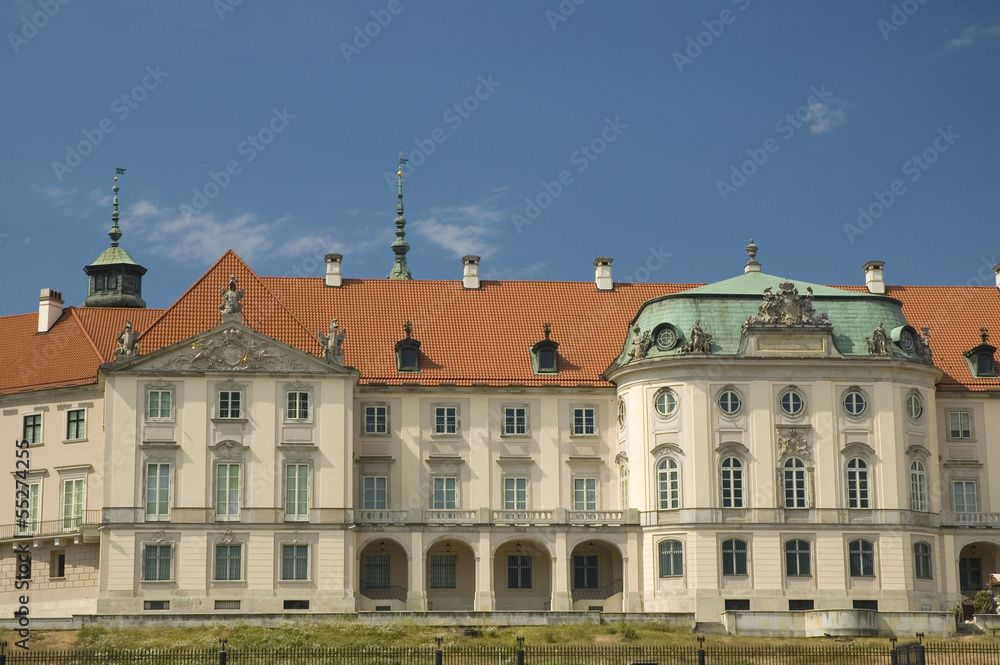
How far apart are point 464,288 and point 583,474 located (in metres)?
11.0

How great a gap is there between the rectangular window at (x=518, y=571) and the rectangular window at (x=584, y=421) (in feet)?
18.6

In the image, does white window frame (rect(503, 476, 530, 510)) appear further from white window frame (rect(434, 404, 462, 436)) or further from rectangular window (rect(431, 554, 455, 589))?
rectangular window (rect(431, 554, 455, 589))

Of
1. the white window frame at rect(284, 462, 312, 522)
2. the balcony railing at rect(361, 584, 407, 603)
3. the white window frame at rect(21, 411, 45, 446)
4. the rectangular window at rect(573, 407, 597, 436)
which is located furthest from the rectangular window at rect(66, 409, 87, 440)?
the rectangular window at rect(573, 407, 597, 436)

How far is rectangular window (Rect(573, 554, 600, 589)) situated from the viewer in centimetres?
6931

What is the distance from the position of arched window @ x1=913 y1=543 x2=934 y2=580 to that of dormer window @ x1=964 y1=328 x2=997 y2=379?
8.78m

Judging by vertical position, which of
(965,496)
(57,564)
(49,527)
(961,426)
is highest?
(961,426)

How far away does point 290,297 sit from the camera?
74.0m

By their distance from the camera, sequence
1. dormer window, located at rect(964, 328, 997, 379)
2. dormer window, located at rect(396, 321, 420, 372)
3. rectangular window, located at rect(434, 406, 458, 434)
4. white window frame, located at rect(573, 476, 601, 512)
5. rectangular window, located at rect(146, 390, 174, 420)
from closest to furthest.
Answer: rectangular window, located at rect(146, 390, 174, 420)
rectangular window, located at rect(434, 406, 458, 434)
white window frame, located at rect(573, 476, 601, 512)
dormer window, located at rect(396, 321, 420, 372)
dormer window, located at rect(964, 328, 997, 379)

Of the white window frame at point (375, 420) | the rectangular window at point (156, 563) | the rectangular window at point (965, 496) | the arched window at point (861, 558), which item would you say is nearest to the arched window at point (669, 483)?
the arched window at point (861, 558)

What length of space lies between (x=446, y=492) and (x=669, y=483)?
9.26 m

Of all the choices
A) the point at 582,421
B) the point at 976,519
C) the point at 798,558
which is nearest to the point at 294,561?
the point at 582,421

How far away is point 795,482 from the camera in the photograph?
67.1m

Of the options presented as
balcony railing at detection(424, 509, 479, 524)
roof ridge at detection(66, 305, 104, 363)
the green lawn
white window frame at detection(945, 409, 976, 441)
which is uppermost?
roof ridge at detection(66, 305, 104, 363)

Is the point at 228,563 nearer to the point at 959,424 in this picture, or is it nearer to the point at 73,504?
the point at 73,504
